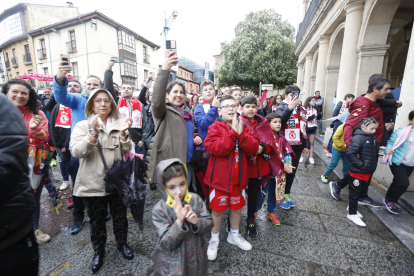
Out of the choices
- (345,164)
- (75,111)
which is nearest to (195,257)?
(75,111)

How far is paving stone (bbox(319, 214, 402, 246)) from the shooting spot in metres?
2.49

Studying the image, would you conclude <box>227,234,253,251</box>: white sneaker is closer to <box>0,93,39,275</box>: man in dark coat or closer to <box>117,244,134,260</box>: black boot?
<box>117,244,134,260</box>: black boot

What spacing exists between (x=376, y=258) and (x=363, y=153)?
4.52ft

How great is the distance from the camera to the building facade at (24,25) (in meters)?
20.2

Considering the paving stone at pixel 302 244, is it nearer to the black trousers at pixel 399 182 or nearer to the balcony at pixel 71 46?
the black trousers at pixel 399 182

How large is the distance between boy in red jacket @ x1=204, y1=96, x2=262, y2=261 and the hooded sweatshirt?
2.12 feet

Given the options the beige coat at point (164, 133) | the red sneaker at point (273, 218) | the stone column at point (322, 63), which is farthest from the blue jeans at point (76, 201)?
the stone column at point (322, 63)

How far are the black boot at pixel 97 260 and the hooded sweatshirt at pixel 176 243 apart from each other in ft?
3.22

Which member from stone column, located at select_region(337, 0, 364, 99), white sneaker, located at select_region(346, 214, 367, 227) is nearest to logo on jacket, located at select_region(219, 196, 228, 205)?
white sneaker, located at select_region(346, 214, 367, 227)

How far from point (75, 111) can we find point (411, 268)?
13.6ft

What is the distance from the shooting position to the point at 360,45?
5613mm

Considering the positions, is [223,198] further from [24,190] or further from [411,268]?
[411,268]

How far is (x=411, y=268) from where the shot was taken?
6.68 feet

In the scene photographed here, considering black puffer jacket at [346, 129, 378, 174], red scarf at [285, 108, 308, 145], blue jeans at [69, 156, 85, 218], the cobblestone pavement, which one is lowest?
the cobblestone pavement
